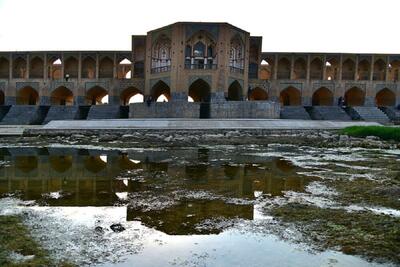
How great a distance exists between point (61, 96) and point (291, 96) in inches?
986

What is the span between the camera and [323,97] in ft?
133

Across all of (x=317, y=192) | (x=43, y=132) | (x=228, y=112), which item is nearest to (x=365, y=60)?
(x=228, y=112)

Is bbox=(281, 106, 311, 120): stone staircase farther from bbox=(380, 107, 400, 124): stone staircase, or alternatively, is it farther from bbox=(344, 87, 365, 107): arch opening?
bbox=(344, 87, 365, 107): arch opening

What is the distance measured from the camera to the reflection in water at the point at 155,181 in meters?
4.91

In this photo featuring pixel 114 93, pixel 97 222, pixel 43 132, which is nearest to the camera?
pixel 97 222

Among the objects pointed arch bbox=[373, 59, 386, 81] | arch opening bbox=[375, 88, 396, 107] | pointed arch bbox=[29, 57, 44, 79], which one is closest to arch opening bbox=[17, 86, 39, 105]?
pointed arch bbox=[29, 57, 44, 79]

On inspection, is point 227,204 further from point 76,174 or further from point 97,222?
point 76,174

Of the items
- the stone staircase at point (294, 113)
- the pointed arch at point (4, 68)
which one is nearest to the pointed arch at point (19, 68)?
the pointed arch at point (4, 68)

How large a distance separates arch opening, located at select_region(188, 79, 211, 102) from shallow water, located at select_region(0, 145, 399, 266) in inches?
911

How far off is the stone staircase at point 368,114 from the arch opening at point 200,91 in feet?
38.7

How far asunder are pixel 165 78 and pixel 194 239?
2972 centimetres

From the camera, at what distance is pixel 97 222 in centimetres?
441

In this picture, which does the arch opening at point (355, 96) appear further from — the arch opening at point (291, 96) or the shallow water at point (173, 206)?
the shallow water at point (173, 206)

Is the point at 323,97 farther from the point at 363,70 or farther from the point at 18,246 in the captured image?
the point at 18,246
